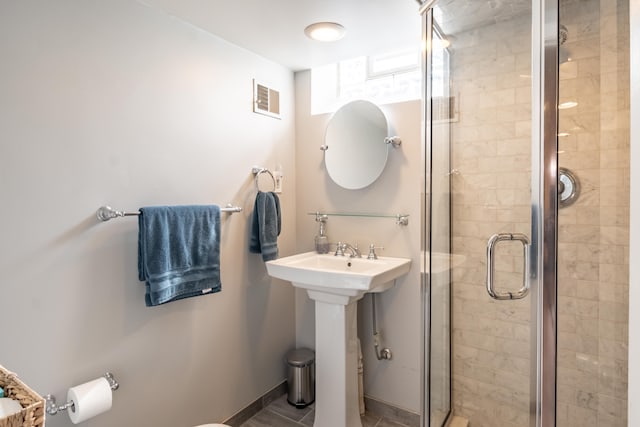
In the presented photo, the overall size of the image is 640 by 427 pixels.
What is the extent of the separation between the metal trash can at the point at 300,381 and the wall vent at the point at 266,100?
63.4 inches

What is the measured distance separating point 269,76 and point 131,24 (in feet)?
2.88

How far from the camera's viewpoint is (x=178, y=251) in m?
1.68

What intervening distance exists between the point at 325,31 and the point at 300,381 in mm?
2077

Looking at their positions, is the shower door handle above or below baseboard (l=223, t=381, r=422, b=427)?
above

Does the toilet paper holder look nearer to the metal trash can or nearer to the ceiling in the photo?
the metal trash can

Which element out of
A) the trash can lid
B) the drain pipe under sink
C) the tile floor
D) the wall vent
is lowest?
the tile floor

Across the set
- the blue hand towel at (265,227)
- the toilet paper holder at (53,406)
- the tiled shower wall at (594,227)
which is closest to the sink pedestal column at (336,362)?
the blue hand towel at (265,227)

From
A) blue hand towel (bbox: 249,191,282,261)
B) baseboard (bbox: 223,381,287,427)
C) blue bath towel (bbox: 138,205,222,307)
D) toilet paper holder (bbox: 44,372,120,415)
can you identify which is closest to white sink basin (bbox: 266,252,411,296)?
blue hand towel (bbox: 249,191,282,261)

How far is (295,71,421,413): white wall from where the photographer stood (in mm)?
2107

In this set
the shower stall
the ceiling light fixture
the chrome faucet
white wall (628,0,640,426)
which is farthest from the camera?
the chrome faucet

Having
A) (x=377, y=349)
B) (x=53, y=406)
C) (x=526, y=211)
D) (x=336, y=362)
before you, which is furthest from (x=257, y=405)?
(x=526, y=211)

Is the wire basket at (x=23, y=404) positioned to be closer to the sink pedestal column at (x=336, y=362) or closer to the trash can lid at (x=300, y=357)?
the sink pedestal column at (x=336, y=362)

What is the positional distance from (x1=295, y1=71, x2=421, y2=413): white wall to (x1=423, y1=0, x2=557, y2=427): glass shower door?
1.08 feet

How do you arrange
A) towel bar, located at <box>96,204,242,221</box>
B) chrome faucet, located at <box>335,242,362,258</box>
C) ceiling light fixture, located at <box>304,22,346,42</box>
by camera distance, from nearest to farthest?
towel bar, located at <box>96,204,242,221</box>, ceiling light fixture, located at <box>304,22,346,42</box>, chrome faucet, located at <box>335,242,362,258</box>
